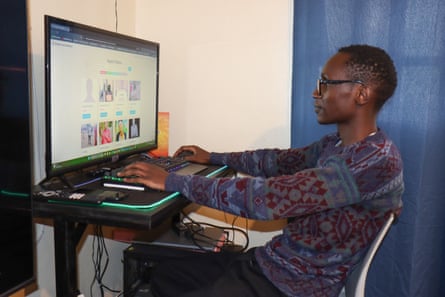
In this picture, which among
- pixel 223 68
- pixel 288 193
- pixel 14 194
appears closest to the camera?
pixel 14 194

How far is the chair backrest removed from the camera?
3.23 feet

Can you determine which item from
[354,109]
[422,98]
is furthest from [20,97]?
[422,98]

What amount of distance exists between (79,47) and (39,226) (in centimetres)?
66

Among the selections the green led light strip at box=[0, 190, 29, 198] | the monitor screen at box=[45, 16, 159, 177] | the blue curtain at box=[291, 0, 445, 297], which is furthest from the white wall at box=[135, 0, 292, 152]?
the green led light strip at box=[0, 190, 29, 198]

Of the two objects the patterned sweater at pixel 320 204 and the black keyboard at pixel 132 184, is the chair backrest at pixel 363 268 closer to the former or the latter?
the patterned sweater at pixel 320 204

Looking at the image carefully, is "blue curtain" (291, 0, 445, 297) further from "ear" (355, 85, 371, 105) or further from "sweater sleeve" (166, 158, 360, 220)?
"sweater sleeve" (166, 158, 360, 220)

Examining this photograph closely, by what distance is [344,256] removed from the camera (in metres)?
1.12

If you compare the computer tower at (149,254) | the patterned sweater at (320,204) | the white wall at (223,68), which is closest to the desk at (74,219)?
the patterned sweater at (320,204)

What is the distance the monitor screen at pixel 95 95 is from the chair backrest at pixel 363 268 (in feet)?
2.88

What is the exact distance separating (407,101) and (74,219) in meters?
1.33

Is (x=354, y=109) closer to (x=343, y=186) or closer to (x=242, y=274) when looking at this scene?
(x=343, y=186)

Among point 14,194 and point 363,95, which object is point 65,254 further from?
point 363,95

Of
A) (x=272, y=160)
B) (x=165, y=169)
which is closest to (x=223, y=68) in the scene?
(x=272, y=160)

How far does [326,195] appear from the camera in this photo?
1037 millimetres
